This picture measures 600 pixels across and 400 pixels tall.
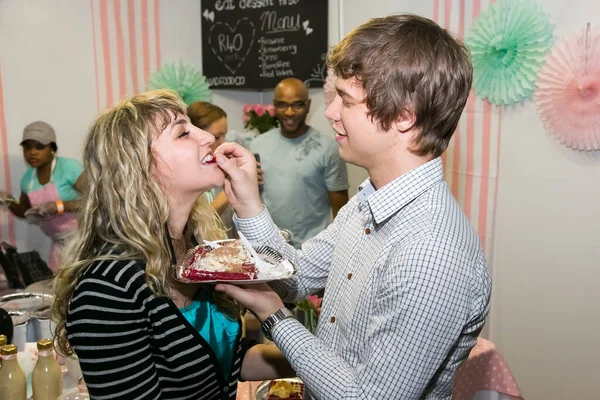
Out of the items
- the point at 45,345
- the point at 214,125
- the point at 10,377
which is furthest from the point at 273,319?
the point at 214,125

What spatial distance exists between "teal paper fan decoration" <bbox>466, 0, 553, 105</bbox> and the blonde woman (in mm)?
1919

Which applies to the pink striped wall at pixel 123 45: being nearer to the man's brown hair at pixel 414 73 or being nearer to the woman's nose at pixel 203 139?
the woman's nose at pixel 203 139

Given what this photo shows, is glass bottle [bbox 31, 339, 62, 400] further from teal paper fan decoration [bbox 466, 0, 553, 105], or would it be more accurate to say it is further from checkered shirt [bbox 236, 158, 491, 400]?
teal paper fan decoration [bbox 466, 0, 553, 105]

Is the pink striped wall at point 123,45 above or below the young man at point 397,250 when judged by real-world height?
above

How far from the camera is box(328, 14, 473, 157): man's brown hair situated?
113 cm

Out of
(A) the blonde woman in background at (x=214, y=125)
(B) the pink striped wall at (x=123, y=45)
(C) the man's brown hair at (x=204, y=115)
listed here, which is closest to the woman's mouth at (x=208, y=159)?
(A) the blonde woman in background at (x=214, y=125)

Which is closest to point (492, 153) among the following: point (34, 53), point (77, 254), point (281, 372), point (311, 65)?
point (311, 65)

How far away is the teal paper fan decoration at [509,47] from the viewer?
8.77 feet

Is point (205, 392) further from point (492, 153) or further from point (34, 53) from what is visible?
point (34, 53)

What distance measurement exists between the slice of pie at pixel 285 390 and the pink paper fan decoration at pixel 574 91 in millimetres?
1839

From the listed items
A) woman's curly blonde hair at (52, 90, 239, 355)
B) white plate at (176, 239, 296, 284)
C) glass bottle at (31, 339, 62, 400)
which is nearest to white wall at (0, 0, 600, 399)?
white plate at (176, 239, 296, 284)

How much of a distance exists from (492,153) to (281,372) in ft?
6.45

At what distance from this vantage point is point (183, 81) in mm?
4270

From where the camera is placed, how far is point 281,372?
5.10 feet
